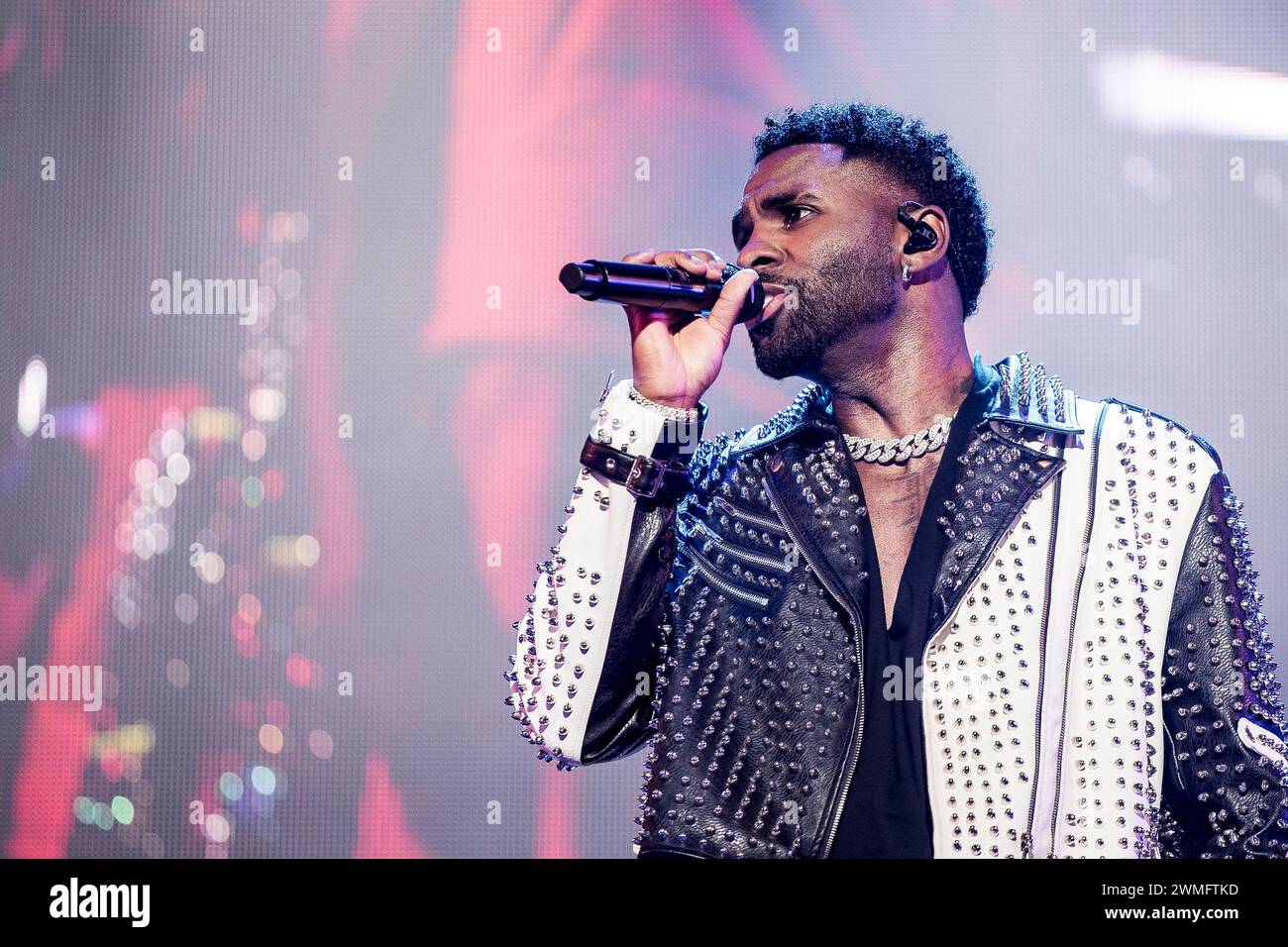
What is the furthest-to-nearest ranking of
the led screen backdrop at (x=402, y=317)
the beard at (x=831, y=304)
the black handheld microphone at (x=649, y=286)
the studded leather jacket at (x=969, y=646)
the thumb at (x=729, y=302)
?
1. the led screen backdrop at (x=402, y=317)
2. the beard at (x=831, y=304)
3. the thumb at (x=729, y=302)
4. the studded leather jacket at (x=969, y=646)
5. the black handheld microphone at (x=649, y=286)

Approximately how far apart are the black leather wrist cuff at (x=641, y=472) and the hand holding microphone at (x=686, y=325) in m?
0.11

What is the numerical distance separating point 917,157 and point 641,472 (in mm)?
837

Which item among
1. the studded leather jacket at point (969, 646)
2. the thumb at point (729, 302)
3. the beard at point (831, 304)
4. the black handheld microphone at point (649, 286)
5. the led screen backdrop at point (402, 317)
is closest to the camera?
the black handheld microphone at point (649, 286)

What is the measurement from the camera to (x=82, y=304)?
8.36 feet

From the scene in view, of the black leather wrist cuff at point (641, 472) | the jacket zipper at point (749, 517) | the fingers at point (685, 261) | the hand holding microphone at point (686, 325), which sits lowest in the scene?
the jacket zipper at point (749, 517)

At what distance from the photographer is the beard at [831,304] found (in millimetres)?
2229

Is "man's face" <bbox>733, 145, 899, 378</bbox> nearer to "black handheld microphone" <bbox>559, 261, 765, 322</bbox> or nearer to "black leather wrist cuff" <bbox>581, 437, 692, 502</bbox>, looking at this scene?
"black handheld microphone" <bbox>559, 261, 765, 322</bbox>

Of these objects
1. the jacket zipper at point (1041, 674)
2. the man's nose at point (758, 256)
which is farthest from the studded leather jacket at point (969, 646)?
the man's nose at point (758, 256)

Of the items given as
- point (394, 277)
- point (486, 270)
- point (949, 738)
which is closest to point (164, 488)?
point (394, 277)

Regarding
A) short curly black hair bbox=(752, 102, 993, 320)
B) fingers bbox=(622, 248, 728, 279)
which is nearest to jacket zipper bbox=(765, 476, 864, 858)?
fingers bbox=(622, 248, 728, 279)

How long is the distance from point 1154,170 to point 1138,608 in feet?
2.95

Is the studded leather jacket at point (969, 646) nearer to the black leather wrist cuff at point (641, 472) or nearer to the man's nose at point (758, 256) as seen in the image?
the black leather wrist cuff at point (641, 472)

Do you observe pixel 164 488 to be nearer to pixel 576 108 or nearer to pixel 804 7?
pixel 576 108

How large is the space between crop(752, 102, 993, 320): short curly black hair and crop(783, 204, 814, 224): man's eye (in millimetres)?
146
